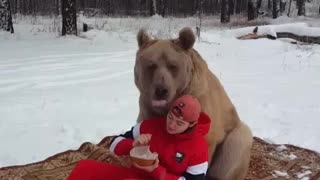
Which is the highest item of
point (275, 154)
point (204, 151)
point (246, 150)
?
point (204, 151)

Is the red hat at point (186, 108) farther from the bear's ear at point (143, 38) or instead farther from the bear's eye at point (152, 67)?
the bear's ear at point (143, 38)

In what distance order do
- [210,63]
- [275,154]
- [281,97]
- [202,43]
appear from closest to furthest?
[275,154], [281,97], [210,63], [202,43]

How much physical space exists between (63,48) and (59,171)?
8009 millimetres

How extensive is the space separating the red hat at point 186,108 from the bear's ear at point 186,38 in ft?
1.14

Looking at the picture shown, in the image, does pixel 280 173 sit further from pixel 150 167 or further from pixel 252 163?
pixel 150 167

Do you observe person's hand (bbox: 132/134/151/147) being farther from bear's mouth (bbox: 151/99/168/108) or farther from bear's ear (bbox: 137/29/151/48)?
bear's ear (bbox: 137/29/151/48)

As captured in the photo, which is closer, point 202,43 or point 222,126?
point 222,126

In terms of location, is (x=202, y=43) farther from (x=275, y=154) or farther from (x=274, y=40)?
(x=275, y=154)

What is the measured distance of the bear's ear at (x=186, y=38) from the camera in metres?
2.87

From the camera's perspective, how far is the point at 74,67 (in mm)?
9023

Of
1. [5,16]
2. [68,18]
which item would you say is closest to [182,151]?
[68,18]

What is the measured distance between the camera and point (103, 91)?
23.2 feet

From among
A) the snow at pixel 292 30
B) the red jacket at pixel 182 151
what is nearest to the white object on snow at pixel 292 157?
the red jacket at pixel 182 151

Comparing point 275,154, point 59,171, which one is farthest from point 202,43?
point 59,171
